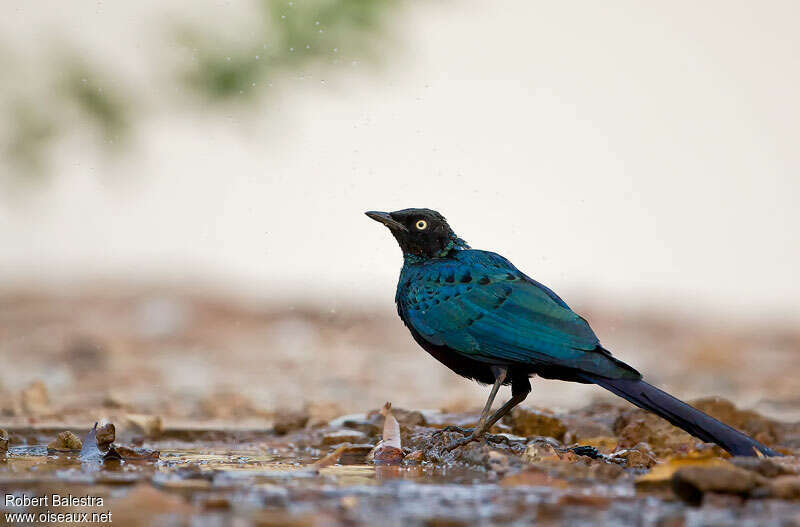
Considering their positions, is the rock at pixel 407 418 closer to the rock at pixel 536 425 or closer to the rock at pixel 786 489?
the rock at pixel 536 425

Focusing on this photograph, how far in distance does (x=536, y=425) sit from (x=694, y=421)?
1.48 m

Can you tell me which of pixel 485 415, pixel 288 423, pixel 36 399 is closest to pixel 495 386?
pixel 485 415

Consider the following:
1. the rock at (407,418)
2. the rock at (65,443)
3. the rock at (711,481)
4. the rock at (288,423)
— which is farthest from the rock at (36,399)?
the rock at (711,481)

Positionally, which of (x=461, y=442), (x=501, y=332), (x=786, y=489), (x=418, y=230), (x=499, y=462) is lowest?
(x=786, y=489)

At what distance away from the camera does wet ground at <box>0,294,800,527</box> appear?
2.94 metres

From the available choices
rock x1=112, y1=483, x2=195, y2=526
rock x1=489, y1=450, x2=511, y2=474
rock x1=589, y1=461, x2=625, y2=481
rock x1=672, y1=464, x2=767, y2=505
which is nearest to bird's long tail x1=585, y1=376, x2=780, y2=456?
rock x1=589, y1=461, x2=625, y2=481

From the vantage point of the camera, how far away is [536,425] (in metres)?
5.15

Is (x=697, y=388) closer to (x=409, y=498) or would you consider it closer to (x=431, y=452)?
(x=431, y=452)

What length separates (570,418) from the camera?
214 inches

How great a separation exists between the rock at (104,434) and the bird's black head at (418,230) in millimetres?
1587

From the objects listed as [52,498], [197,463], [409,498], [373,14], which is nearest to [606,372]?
[409,498]

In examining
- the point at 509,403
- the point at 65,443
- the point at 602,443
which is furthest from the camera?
the point at 602,443

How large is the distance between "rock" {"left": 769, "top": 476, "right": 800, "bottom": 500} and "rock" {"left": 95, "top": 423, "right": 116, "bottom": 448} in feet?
8.46

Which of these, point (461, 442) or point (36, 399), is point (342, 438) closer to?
point (461, 442)
